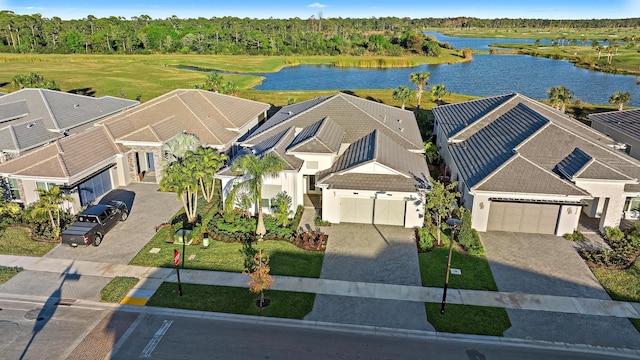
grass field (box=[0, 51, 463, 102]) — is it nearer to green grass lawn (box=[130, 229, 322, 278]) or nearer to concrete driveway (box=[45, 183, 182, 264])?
concrete driveway (box=[45, 183, 182, 264])

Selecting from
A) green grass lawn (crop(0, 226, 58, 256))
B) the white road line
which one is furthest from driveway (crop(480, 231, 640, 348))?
green grass lawn (crop(0, 226, 58, 256))

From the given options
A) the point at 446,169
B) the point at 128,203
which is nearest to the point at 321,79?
the point at 446,169

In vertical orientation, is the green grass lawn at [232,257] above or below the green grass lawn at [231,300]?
above

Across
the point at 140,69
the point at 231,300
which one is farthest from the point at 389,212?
the point at 140,69

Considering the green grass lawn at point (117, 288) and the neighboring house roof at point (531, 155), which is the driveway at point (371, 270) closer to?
the neighboring house roof at point (531, 155)

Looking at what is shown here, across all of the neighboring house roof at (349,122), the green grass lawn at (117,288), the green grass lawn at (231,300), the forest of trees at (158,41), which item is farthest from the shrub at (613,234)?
the forest of trees at (158,41)

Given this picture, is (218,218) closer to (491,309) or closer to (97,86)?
(491,309)
